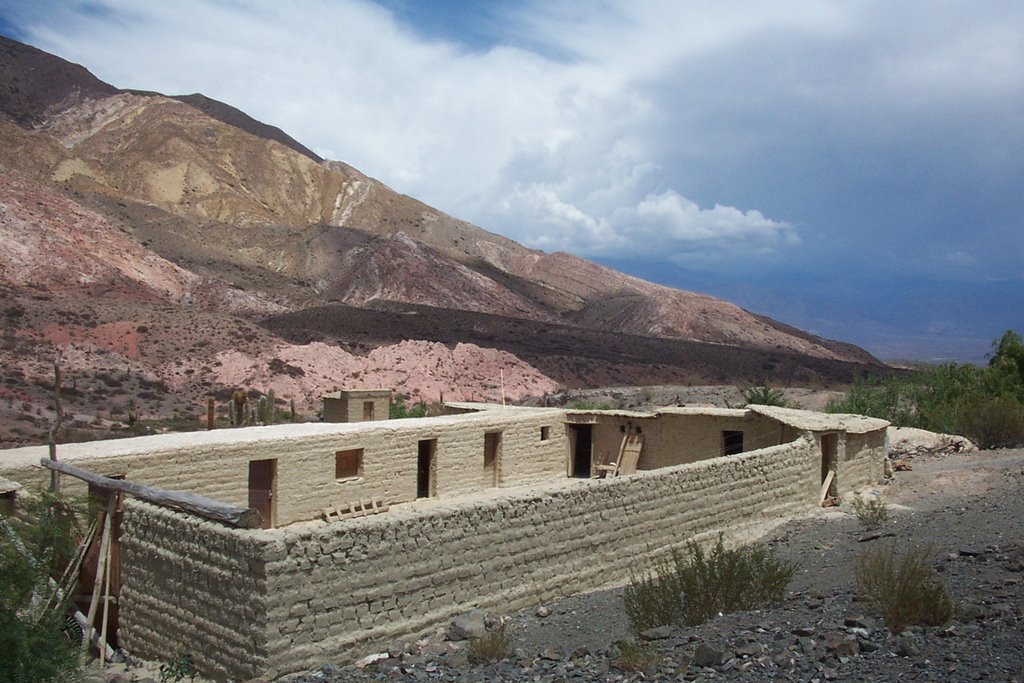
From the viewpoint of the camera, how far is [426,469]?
18219 millimetres

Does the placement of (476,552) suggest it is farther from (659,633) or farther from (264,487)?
(264,487)

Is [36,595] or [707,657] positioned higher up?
[707,657]

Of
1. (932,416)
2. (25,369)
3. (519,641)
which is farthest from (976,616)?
(25,369)

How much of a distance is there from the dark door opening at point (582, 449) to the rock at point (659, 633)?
13.0 m

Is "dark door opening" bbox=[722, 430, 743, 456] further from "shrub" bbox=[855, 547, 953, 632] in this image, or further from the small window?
"shrub" bbox=[855, 547, 953, 632]

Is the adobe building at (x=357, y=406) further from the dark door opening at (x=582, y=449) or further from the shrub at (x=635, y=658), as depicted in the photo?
the shrub at (x=635, y=658)

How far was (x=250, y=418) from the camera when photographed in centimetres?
3025

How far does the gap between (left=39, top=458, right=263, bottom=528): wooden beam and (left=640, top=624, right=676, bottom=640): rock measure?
3.83 m

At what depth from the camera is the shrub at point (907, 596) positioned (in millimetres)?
7375

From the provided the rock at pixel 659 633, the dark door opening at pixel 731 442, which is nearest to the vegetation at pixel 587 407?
the dark door opening at pixel 731 442

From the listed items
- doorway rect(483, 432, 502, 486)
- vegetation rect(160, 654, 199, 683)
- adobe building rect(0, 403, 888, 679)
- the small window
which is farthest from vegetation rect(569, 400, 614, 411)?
vegetation rect(160, 654, 199, 683)

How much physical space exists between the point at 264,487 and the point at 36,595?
18.1ft

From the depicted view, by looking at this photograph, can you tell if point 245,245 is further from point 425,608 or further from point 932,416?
point 425,608

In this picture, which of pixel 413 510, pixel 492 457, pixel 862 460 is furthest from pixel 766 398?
pixel 413 510
